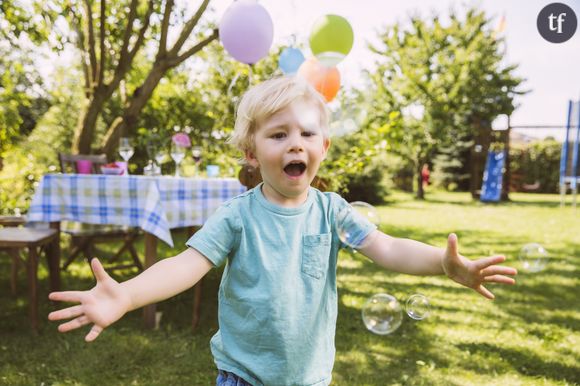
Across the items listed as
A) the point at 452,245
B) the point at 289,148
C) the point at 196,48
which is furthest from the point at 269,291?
the point at 196,48

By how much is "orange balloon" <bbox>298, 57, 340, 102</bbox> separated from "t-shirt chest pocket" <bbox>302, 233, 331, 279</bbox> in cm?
260

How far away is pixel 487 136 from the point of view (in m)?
16.3

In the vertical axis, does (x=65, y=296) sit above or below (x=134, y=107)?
below

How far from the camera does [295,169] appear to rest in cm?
130

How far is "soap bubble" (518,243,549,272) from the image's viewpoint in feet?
7.52

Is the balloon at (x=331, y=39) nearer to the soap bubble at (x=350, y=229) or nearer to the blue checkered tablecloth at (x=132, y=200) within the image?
the blue checkered tablecloth at (x=132, y=200)

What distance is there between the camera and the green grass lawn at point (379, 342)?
2639 millimetres

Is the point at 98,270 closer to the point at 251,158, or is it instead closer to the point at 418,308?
the point at 251,158

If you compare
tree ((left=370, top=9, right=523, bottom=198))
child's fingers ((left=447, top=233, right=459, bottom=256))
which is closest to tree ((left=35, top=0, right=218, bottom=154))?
child's fingers ((left=447, top=233, right=459, bottom=256))

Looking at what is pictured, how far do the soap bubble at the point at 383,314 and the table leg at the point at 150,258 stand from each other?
1.65 meters

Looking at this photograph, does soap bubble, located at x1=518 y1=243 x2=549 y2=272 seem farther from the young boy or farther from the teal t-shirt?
the teal t-shirt

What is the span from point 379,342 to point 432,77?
16.2 metres

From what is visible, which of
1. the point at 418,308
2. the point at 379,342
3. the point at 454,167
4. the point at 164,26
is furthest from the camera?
the point at 454,167

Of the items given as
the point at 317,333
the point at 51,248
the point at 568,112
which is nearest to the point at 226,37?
the point at 51,248
